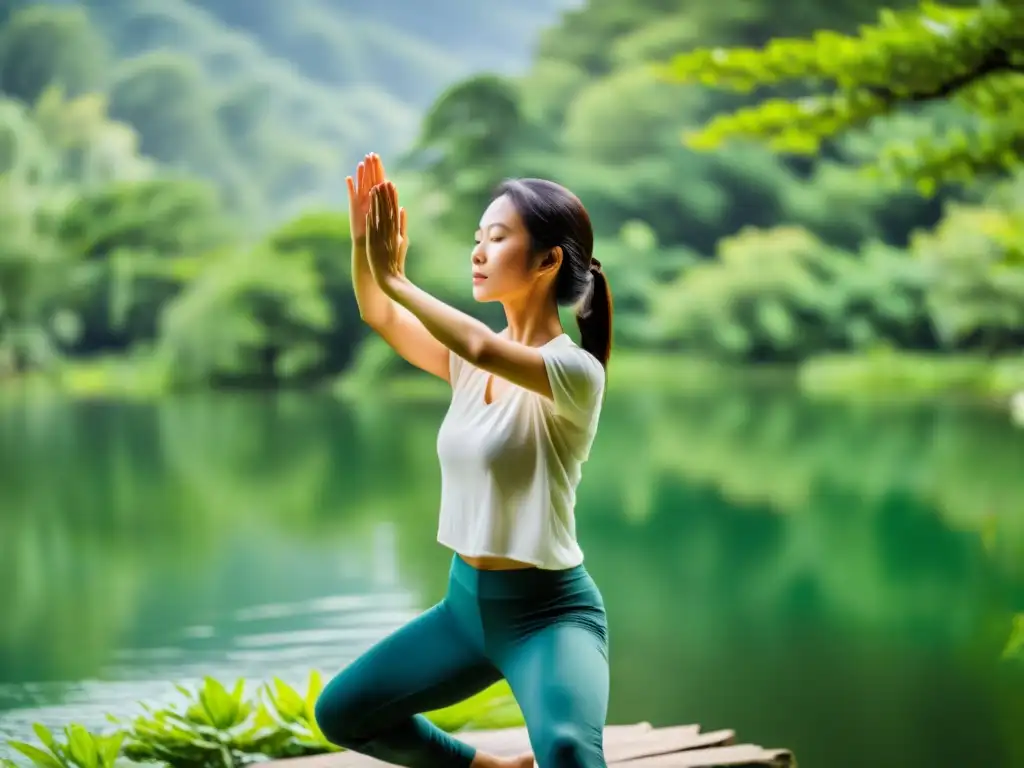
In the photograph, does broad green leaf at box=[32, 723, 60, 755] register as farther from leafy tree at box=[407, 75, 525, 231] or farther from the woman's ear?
leafy tree at box=[407, 75, 525, 231]

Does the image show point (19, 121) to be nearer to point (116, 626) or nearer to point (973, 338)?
point (973, 338)

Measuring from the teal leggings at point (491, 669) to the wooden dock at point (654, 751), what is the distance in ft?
0.83

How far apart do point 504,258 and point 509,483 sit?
250mm

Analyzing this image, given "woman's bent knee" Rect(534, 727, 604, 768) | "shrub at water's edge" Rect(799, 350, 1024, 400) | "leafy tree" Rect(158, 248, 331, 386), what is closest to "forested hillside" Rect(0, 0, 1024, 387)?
"leafy tree" Rect(158, 248, 331, 386)

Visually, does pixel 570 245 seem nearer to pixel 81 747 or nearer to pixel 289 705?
pixel 289 705

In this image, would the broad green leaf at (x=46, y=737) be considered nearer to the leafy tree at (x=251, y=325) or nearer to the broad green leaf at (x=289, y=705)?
the broad green leaf at (x=289, y=705)

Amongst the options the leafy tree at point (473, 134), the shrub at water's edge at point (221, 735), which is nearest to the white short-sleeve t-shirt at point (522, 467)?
the shrub at water's edge at point (221, 735)

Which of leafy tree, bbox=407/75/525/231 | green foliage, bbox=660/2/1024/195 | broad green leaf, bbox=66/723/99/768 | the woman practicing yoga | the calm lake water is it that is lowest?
the calm lake water

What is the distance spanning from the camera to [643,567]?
5043 mm

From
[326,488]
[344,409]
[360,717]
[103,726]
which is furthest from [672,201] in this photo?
[360,717]

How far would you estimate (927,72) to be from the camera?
2.09 metres

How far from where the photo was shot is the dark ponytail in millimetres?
1601

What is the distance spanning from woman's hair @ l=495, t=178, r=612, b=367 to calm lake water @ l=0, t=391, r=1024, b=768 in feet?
4.66

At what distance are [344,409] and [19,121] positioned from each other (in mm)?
6449
